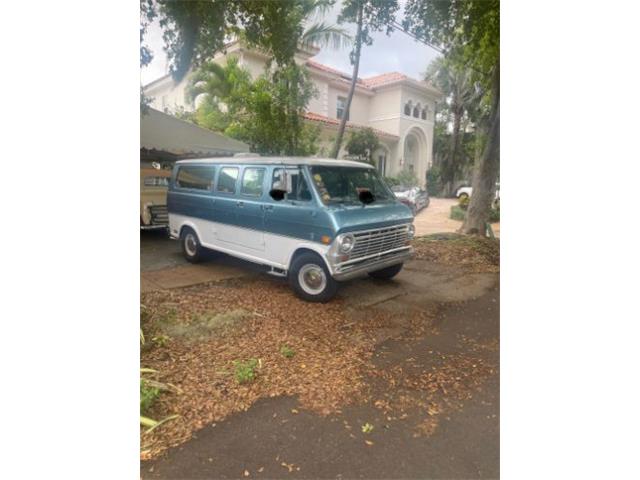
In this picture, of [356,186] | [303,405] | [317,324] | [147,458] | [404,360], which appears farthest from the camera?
[356,186]

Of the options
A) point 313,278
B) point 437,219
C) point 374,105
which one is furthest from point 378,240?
point 374,105

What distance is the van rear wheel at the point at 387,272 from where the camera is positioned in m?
2.31

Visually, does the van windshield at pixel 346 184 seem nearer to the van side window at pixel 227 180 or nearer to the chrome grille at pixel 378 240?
the chrome grille at pixel 378 240

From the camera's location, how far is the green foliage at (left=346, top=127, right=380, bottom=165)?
2006 millimetres

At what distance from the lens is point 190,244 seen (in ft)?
6.65

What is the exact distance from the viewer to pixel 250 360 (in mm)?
1668

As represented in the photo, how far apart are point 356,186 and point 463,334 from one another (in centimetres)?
105

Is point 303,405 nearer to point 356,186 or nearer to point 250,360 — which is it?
point 250,360

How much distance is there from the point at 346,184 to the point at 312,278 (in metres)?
0.64

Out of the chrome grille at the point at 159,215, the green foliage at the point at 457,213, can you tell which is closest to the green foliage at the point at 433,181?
the green foliage at the point at 457,213

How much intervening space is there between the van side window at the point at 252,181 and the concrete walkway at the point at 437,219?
1.05 m

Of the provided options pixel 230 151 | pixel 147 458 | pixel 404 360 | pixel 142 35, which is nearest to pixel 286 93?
pixel 230 151

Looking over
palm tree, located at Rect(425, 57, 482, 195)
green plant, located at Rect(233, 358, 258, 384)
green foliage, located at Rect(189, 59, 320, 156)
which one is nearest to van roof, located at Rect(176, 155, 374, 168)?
green foliage, located at Rect(189, 59, 320, 156)
